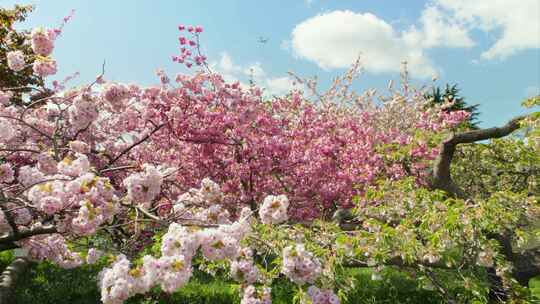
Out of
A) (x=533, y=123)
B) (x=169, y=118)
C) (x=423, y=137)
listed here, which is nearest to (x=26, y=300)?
(x=169, y=118)

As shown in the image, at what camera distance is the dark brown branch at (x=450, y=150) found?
7910 mm

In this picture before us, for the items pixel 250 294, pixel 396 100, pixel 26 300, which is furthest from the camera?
pixel 396 100

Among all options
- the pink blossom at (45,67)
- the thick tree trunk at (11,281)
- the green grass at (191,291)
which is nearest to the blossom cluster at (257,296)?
the green grass at (191,291)

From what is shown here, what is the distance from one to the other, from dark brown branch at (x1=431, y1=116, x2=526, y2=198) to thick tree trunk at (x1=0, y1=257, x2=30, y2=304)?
7727mm

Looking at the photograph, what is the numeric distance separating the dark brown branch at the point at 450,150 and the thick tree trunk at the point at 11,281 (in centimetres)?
773

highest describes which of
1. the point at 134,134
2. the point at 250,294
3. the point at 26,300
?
the point at 134,134

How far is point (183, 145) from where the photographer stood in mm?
9852

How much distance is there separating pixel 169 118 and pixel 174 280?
668 cm

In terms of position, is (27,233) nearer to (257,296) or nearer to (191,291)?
(257,296)

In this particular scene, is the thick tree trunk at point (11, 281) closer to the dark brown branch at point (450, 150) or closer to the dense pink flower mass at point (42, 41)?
the dense pink flower mass at point (42, 41)

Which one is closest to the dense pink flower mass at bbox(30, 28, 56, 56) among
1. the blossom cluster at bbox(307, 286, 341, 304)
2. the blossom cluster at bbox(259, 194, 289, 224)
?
the blossom cluster at bbox(259, 194, 289, 224)

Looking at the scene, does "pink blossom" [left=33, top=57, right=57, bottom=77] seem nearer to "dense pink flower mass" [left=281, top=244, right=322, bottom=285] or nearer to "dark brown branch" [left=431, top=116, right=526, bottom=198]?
"dense pink flower mass" [left=281, top=244, right=322, bottom=285]

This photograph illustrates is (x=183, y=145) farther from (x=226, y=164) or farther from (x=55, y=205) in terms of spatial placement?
(x=55, y=205)

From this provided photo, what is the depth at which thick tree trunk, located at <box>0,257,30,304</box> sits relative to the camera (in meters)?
6.51
